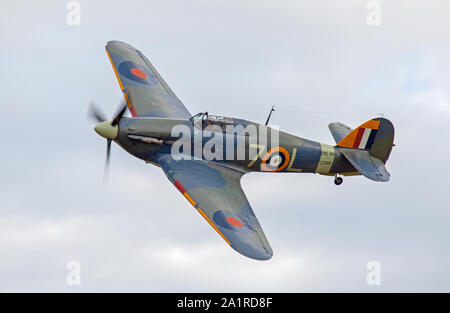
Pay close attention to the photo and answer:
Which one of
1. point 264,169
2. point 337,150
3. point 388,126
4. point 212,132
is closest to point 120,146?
point 212,132

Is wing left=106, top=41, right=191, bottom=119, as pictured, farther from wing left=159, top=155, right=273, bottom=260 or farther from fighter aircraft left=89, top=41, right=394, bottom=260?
wing left=159, top=155, right=273, bottom=260

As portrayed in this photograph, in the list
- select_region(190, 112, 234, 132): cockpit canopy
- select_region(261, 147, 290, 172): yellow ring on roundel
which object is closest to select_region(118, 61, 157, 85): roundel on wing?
select_region(190, 112, 234, 132): cockpit canopy

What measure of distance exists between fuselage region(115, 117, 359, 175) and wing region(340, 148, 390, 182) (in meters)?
0.78

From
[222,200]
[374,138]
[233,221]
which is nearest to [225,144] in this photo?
[222,200]

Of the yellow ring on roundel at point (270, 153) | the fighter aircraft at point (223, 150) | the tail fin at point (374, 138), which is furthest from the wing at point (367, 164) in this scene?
the yellow ring on roundel at point (270, 153)

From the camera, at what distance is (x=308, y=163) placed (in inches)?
1027

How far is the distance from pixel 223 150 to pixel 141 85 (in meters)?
4.90

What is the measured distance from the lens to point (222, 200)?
23.2 metres

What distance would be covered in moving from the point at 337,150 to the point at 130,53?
924 centimetres

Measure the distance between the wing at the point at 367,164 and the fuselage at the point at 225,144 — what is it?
78 cm

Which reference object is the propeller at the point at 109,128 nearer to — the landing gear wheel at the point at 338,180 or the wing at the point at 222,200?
the wing at the point at 222,200

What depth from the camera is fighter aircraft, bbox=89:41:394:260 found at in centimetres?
2316

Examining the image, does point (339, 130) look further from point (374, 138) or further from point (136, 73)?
point (136, 73)

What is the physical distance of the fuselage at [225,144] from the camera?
24.7 metres
